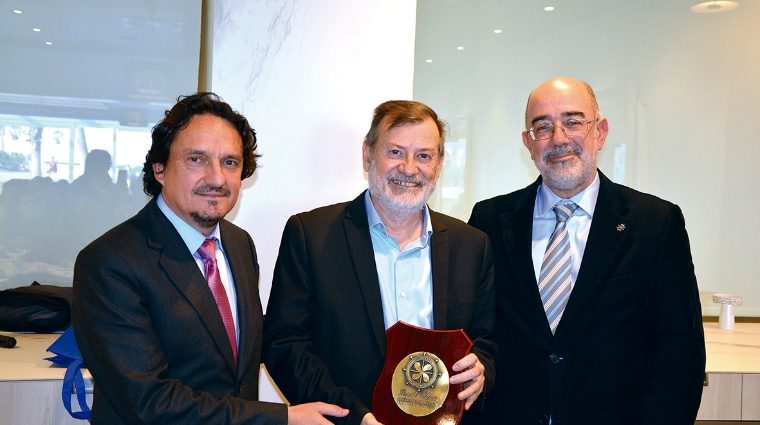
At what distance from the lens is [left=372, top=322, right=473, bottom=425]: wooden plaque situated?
1931mm

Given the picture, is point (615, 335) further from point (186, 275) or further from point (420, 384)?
point (186, 275)

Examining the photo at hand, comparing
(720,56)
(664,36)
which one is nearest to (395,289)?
(664,36)

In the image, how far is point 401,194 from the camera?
7.26 ft

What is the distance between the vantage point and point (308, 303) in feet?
7.06

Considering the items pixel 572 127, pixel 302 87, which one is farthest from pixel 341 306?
pixel 302 87

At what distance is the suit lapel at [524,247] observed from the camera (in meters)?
2.31

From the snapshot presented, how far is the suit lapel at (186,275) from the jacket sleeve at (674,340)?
4.99 feet

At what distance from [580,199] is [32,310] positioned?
8.90 feet

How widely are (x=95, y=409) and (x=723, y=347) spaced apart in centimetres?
Result: 345

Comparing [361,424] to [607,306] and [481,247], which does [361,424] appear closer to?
[481,247]

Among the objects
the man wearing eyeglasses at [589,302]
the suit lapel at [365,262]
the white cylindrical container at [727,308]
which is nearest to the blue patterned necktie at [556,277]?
the man wearing eyeglasses at [589,302]

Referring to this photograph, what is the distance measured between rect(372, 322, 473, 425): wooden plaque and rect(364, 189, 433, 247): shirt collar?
0.42m

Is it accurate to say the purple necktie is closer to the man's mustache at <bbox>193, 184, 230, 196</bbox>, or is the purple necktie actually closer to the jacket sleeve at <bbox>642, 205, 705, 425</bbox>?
the man's mustache at <bbox>193, 184, 230, 196</bbox>

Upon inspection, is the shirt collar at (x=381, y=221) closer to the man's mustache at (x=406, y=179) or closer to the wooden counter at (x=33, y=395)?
the man's mustache at (x=406, y=179)
